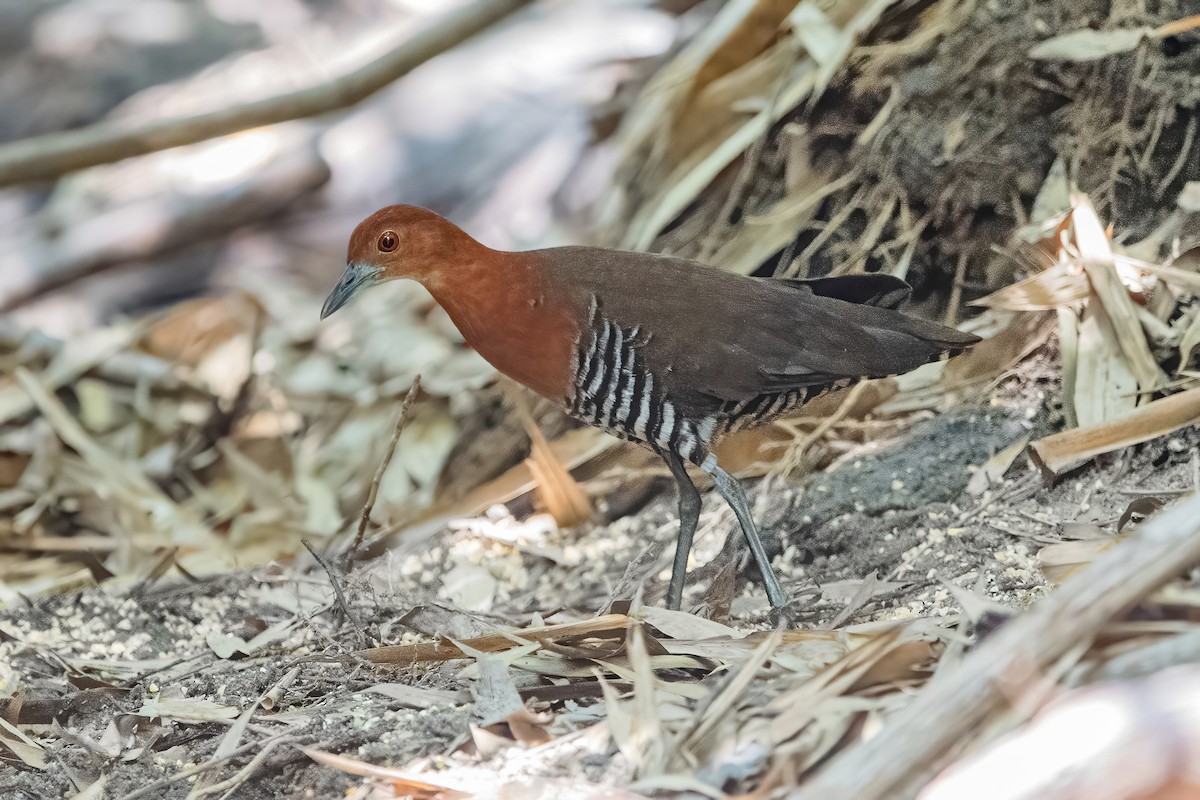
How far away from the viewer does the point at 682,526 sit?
355cm

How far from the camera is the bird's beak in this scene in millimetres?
3340

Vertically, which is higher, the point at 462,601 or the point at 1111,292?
the point at 1111,292

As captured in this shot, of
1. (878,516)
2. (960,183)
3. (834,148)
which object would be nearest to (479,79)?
(834,148)

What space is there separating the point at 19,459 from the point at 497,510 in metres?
2.27

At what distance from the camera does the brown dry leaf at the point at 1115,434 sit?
3.27 m

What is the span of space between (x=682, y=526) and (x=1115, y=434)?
4.05 ft

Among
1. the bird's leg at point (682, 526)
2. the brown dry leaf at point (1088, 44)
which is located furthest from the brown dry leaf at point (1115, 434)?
the brown dry leaf at point (1088, 44)

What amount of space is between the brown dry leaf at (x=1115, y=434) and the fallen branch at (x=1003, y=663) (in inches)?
57.7

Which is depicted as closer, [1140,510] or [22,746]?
[22,746]

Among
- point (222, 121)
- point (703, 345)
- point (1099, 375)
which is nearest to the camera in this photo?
point (703, 345)

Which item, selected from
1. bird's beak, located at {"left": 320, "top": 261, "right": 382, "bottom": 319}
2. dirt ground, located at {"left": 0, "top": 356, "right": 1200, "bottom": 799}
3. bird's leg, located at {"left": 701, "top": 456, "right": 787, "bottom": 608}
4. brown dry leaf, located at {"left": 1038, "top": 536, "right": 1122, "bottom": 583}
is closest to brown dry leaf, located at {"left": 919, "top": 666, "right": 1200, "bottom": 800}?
dirt ground, located at {"left": 0, "top": 356, "right": 1200, "bottom": 799}

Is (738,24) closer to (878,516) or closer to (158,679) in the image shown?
(878,516)

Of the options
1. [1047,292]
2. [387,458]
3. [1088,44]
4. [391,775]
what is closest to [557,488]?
[387,458]

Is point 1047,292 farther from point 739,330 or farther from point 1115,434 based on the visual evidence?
point 739,330
